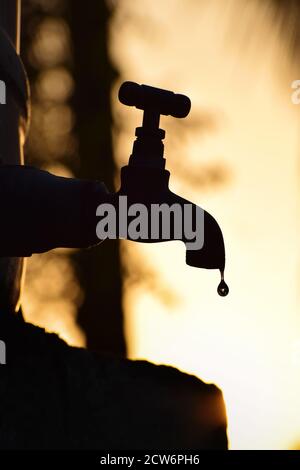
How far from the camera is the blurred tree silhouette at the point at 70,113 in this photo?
8.04m

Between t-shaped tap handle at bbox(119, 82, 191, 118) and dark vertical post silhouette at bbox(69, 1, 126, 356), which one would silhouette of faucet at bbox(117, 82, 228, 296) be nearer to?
t-shaped tap handle at bbox(119, 82, 191, 118)

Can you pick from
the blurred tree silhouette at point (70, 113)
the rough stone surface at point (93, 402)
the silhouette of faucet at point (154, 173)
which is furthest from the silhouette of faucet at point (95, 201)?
the blurred tree silhouette at point (70, 113)

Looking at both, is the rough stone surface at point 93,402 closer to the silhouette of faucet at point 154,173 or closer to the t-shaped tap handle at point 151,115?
the silhouette of faucet at point 154,173

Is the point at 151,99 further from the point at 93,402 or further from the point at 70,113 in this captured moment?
the point at 70,113

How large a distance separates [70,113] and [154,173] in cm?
605

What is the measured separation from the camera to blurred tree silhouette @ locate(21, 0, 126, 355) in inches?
316

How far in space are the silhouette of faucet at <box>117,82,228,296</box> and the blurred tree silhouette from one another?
5.60m

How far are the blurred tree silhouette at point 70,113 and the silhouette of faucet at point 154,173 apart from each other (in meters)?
5.60

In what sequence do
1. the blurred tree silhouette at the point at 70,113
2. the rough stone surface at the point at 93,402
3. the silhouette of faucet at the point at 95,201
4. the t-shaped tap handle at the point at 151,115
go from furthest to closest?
the blurred tree silhouette at the point at 70,113 < the rough stone surface at the point at 93,402 < the t-shaped tap handle at the point at 151,115 < the silhouette of faucet at the point at 95,201

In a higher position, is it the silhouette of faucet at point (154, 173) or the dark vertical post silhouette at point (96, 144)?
the dark vertical post silhouette at point (96, 144)

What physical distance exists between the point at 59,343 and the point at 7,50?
0.80 m

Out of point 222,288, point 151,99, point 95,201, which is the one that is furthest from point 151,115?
point 222,288

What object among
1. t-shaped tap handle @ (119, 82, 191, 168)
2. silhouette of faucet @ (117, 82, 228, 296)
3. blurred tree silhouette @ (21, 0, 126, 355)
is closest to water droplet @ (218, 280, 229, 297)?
silhouette of faucet @ (117, 82, 228, 296)

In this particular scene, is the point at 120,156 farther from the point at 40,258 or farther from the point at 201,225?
the point at 201,225
